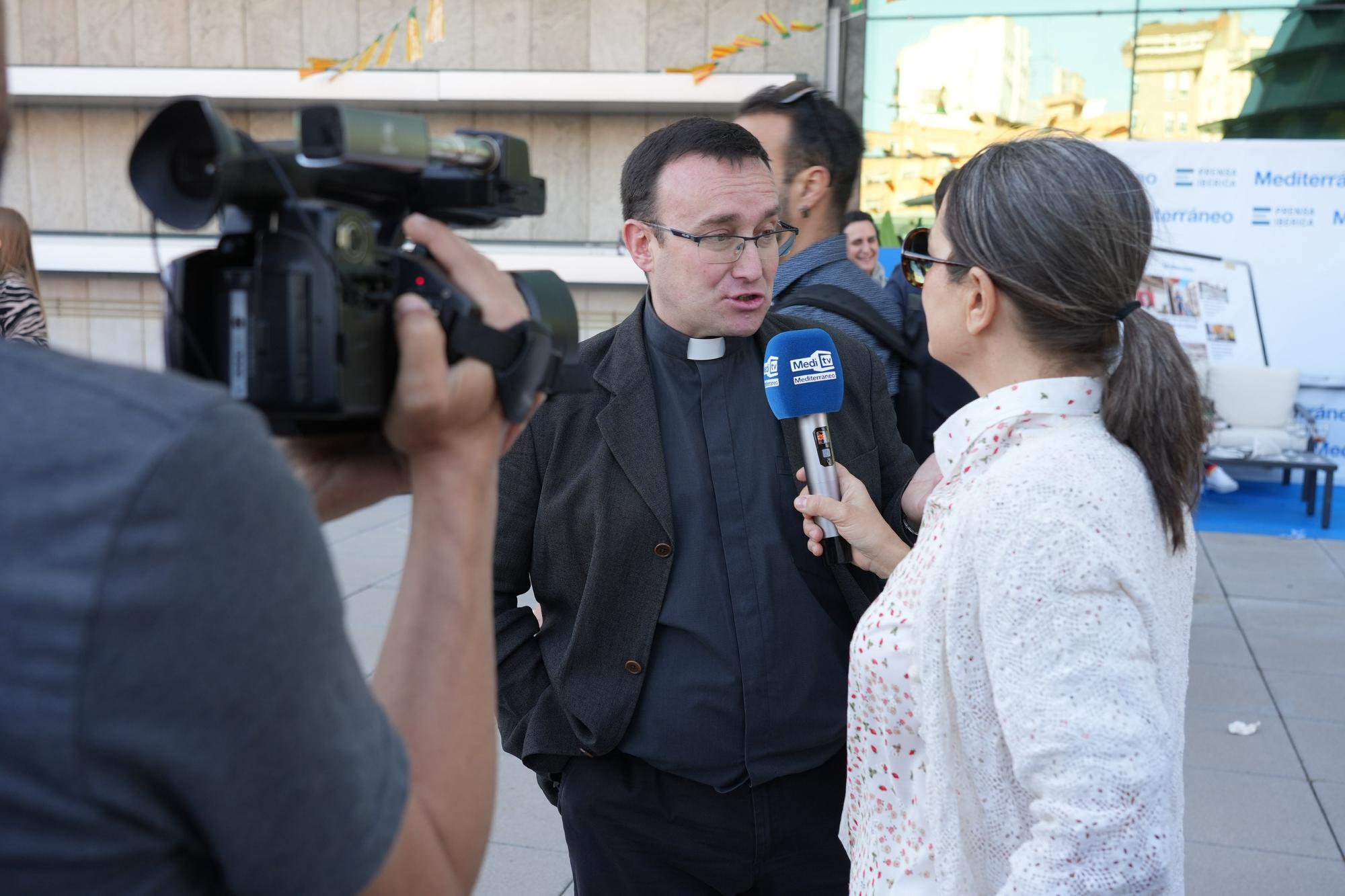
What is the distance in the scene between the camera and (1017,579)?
143cm

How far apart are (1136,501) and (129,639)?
47.6 inches

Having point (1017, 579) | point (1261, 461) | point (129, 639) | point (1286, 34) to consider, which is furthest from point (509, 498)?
point (1286, 34)

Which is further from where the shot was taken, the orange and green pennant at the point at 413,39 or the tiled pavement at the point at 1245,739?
the orange and green pennant at the point at 413,39

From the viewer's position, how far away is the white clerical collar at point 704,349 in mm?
2391

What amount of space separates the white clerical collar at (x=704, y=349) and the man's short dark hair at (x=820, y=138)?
3.01 feet

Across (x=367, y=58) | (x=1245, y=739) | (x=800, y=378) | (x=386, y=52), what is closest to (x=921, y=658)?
(x=800, y=378)

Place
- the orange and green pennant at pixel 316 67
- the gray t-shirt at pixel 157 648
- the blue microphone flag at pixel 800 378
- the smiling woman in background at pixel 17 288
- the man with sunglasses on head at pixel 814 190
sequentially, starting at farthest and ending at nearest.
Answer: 1. the orange and green pennant at pixel 316 67
2. the smiling woman in background at pixel 17 288
3. the man with sunglasses on head at pixel 814 190
4. the blue microphone flag at pixel 800 378
5. the gray t-shirt at pixel 157 648

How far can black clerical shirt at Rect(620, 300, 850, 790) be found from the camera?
2.15 meters

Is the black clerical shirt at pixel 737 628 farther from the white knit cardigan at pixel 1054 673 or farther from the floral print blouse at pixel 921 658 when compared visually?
the white knit cardigan at pixel 1054 673

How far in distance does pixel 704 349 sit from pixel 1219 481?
8.28 metres

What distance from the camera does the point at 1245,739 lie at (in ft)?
15.7

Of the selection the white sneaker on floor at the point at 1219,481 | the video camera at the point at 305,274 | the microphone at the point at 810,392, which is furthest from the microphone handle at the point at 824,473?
the white sneaker on floor at the point at 1219,481

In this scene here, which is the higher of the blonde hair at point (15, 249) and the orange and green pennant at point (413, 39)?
the orange and green pennant at point (413, 39)

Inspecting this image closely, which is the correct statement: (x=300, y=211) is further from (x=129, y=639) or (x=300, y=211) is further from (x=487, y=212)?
(x=129, y=639)
